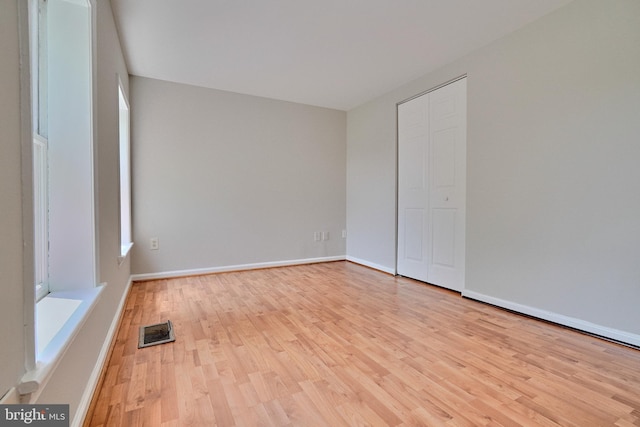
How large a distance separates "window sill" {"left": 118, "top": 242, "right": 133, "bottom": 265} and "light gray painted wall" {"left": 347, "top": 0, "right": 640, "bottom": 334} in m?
3.16

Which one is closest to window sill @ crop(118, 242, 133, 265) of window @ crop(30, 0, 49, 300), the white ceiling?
window @ crop(30, 0, 49, 300)

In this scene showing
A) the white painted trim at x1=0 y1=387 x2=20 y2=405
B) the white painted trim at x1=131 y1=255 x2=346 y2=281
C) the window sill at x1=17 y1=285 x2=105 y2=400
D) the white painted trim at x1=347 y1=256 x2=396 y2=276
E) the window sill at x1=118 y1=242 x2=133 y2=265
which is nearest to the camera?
the white painted trim at x1=0 y1=387 x2=20 y2=405

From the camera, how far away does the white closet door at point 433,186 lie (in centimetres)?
310

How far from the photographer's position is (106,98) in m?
Answer: 1.96

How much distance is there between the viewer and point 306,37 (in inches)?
105

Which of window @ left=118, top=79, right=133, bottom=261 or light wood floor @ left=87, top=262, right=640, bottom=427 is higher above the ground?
window @ left=118, top=79, right=133, bottom=261

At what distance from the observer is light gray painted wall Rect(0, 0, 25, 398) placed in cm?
72

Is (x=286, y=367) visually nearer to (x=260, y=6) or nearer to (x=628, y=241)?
(x=628, y=241)

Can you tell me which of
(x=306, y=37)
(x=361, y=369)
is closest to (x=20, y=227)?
(x=361, y=369)

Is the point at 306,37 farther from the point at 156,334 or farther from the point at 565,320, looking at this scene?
the point at 565,320

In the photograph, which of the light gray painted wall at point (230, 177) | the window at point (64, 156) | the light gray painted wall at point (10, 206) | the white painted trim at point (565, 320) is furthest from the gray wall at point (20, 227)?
the white painted trim at point (565, 320)

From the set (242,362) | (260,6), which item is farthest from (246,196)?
(242,362)

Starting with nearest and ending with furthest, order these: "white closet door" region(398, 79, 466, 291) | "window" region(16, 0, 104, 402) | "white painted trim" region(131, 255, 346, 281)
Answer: "window" region(16, 0, 104, 402) → "white closet door" region(398, 79, 466, 291) → "white painted trim" region(131, 255, 346, 281)

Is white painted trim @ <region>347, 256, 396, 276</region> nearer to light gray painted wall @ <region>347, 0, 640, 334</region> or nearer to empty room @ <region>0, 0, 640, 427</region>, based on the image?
empty room @ <region>0, 0, 640, 427</region>
